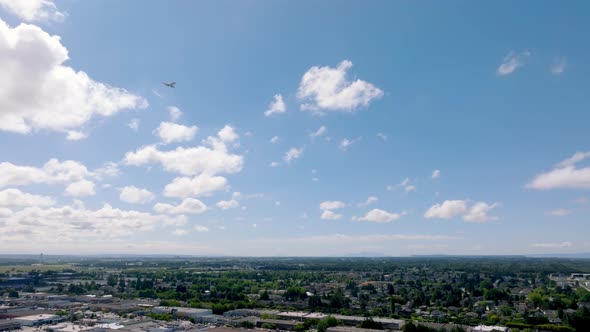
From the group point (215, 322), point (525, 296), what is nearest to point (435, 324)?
point (215, 322)

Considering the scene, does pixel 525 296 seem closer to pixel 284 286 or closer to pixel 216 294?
pixel 284 286

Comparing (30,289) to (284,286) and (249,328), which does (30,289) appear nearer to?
(284,286)

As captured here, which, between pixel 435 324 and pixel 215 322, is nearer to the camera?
pixel 435 324

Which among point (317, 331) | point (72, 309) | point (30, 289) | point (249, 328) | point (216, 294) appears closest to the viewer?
Answer: point (317, 331)

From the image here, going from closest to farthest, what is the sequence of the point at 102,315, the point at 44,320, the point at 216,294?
the point at 44,320 → the point at 102,315 → the point at 216,294

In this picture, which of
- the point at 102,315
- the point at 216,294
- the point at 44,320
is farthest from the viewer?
the point at 216,294

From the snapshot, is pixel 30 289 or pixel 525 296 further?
pixel 30 289

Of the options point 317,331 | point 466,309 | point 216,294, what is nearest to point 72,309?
point 216,294

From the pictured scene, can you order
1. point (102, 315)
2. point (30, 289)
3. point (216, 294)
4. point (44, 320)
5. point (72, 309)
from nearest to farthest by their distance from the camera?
point (44, 320), point (102, 315), point (72, 309), point (216, 294), point (30, 289)

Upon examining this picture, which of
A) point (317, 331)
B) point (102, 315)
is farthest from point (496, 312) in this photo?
point (102, 315)
